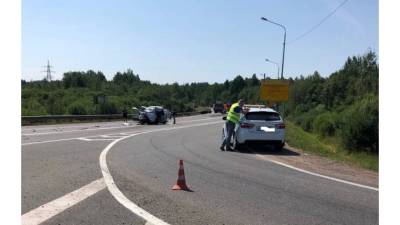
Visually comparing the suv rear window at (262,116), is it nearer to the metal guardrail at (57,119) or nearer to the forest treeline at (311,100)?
the forest treeline at (311,100)

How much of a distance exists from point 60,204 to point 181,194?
2.09m

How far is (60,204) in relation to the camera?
805cm

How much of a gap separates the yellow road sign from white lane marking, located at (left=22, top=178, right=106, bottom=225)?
144 ft

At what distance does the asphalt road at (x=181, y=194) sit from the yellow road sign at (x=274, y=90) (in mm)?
38936

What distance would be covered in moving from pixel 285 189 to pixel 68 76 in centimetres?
12721

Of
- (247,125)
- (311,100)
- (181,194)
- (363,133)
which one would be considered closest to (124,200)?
(181,194)

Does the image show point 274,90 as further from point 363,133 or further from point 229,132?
point 229,132

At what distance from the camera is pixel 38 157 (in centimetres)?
1436

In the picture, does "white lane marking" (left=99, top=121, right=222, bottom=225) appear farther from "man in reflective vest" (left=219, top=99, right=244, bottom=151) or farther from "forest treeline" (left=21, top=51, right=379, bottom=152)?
"forest treeline" (left=21, top=51, right=379, bottom=152)

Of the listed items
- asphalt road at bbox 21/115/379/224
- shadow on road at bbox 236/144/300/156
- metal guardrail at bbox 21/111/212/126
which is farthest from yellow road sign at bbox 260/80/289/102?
asphalt road at bbox 21/115/379/224

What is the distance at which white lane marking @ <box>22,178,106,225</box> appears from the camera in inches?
279
